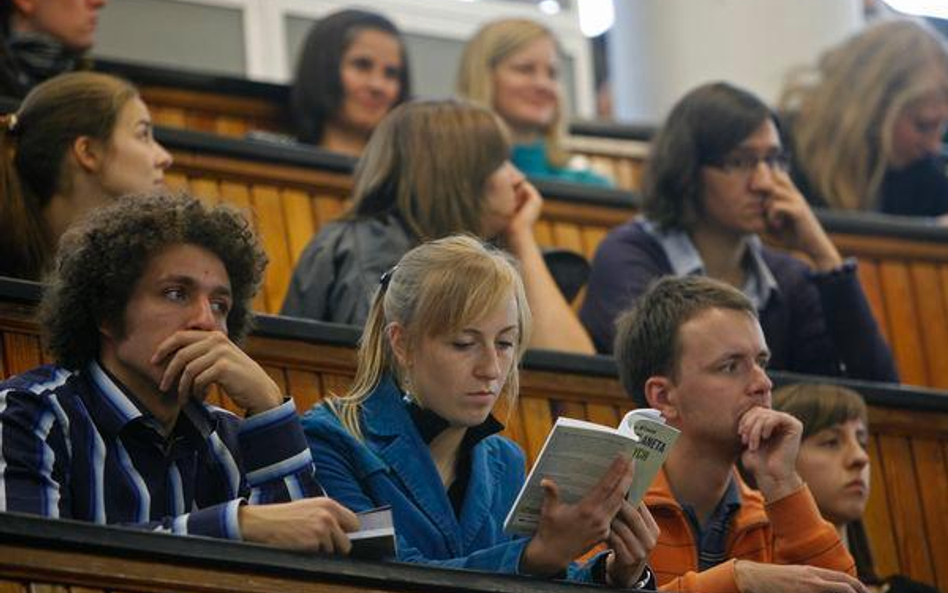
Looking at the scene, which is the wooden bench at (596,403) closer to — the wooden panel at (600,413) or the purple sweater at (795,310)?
the wooden panel at (600,413)

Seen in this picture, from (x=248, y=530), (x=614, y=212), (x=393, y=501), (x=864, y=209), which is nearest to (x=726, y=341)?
(x=393, y=501)

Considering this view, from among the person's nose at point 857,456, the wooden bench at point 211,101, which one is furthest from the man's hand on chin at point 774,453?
the wooden bench at point 211,101

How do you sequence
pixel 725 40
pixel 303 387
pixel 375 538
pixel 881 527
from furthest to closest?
pixel 725 40 < pixel 881 527 < pixel 303 387 < pixel 375 538

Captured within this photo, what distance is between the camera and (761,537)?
11.4ft

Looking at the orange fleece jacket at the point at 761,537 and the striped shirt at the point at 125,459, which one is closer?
the striped shirt at the point at 125,459

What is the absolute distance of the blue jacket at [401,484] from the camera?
3.10 m

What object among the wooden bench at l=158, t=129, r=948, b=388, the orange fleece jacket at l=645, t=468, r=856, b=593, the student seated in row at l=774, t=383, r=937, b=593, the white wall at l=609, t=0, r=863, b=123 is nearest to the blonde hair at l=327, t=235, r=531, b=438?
the orange fleece jacket at l=645, t=468, r=856, b=593

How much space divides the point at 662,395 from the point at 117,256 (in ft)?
2.90

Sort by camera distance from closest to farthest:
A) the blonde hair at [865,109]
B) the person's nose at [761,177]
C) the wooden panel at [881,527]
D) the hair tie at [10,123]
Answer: the hair tie at [10,123], the wooden panel at [881,527], the person's nose at [761,177], the blonde hair at [865,109]

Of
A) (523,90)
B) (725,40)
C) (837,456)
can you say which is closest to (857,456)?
(837,456)

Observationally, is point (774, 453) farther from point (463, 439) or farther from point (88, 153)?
point (88, 153)

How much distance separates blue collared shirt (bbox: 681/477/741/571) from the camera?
3.45 m

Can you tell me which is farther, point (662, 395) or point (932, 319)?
point (932, 319)

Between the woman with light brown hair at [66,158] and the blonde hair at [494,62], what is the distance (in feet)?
5.04
